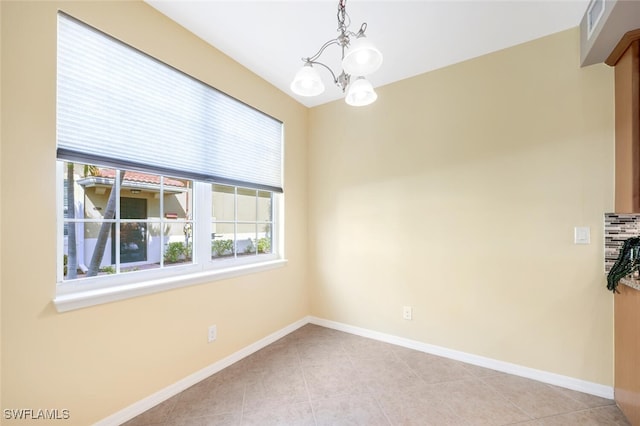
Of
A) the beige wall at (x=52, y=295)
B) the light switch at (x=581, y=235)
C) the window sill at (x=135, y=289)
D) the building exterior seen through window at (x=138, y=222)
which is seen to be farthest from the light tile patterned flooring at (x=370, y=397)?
the light switch at (x=581, y=235)

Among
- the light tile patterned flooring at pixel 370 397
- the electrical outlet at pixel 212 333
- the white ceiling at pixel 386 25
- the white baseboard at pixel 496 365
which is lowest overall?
the light tile patterned flooring at pixel 370 397

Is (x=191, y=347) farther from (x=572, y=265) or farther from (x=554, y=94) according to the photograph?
(x=554, y=94)

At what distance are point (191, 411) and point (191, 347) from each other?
1.37 feet

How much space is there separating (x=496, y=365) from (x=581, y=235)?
1.22 metres

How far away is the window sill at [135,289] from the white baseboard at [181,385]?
70 centimetres

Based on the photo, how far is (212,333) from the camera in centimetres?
219

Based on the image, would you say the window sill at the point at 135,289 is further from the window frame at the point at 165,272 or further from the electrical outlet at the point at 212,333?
the electrical outlet at the point at 212,333

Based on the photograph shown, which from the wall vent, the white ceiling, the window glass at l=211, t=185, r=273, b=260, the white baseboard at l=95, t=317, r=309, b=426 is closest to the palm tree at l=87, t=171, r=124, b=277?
the window glass at l=211, t=185, r=273, b=260

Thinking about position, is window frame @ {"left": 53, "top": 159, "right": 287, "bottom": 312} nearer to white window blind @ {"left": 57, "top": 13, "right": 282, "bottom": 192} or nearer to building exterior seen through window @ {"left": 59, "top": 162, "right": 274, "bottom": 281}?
building exterior seen through window @ {"left": 59, "top": 162, "right": 274, "bottom": 281}

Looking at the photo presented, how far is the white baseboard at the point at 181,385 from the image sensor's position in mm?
1633

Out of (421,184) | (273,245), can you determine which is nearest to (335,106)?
(421,184)

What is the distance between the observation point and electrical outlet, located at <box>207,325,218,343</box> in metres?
2.17

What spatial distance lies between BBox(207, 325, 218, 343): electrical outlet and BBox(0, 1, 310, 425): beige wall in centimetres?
4

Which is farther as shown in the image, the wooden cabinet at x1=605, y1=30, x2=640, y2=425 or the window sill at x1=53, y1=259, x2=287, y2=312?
the wooden cabinet at x1=605, y1=30, x2=640, y2=425
